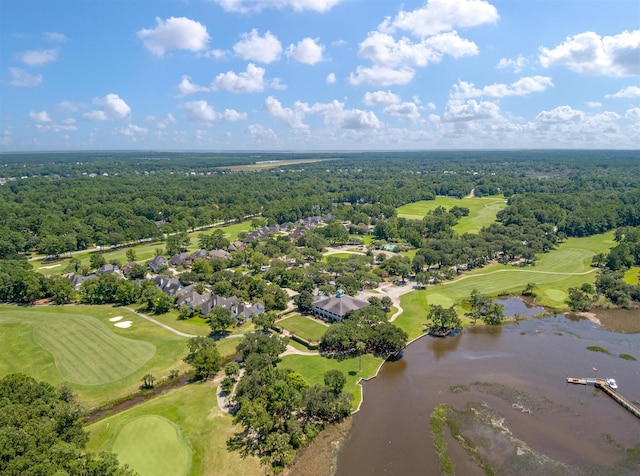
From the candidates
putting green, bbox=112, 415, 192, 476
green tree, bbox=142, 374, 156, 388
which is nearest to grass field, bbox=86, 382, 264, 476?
putting green, bbox=112, 415, 192, 476

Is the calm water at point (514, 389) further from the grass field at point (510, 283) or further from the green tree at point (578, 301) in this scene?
the grass field at point (510, 283)

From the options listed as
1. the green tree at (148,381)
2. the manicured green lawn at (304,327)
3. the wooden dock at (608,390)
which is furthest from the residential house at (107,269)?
the wooden dock at (608,390)

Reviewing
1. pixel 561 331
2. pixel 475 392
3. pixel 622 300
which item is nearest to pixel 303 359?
pixel 475 392

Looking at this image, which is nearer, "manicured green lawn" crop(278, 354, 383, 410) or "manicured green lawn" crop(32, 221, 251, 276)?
"manicured green lawn" crop(278, 354, 383, 410)

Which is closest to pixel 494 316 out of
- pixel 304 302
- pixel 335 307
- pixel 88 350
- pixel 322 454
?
pixel 335 307

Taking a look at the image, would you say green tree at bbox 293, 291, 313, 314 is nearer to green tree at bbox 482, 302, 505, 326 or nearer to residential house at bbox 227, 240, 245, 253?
green tree at bbox 482, 302, 505, 326

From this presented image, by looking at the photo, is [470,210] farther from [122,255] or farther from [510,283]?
[122,255]
